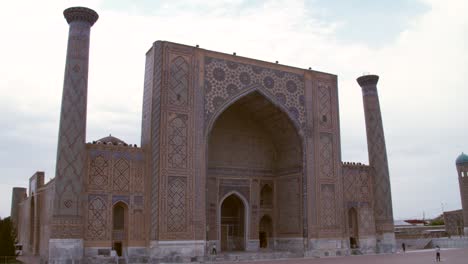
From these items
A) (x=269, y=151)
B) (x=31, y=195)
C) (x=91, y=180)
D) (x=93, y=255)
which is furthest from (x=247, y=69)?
(x=31, y=195)

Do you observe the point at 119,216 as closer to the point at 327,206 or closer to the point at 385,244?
the point at 327,206

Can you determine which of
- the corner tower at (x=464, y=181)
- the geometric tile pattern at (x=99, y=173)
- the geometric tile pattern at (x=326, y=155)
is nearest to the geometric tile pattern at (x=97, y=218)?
the geometric tile pattern at (x=99, y=173)

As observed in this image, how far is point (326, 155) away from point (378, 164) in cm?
287

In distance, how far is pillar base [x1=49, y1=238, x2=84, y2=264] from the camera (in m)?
13.1

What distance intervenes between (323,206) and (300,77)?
17.0 ft

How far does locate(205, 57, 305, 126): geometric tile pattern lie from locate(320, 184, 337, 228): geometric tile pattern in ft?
8.97

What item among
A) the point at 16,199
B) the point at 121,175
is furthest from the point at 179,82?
the point at 16,199

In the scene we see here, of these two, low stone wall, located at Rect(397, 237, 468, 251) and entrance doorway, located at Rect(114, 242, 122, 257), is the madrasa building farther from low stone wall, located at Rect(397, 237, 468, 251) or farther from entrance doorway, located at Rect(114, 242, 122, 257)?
low stone wall, located at Rect(397, 237, 468, 251)

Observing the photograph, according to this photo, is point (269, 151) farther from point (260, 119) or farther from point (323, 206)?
point (323, 206)

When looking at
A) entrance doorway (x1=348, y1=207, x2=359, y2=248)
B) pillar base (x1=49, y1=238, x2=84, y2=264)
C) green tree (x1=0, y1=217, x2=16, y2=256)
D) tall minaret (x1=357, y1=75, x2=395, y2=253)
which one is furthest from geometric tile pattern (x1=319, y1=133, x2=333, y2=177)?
green tree (x1=0, y1=217, x2=16, y2=256)

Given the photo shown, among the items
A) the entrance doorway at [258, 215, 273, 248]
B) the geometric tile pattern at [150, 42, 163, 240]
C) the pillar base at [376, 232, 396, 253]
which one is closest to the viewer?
the geometric tile pattern at [150, 42, 163, 240]

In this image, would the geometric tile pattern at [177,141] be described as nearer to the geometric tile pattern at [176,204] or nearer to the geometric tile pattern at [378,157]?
the geometric tile pattern at [176,204]

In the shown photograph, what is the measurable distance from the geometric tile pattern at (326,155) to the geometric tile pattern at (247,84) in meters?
1.20

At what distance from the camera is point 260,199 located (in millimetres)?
19469
